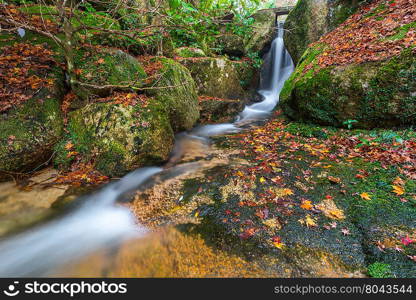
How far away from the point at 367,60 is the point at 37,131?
25.5 ft

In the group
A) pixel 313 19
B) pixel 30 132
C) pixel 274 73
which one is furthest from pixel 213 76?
pixel 30 132

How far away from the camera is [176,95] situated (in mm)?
6301

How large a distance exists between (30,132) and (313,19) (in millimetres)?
11751

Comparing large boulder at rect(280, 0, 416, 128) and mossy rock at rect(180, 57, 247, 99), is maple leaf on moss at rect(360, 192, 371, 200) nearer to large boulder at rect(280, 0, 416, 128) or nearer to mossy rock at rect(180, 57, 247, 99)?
large boulder at rect(280, 0, 416, 128)

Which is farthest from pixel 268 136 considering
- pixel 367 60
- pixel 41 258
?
pixel 41 258

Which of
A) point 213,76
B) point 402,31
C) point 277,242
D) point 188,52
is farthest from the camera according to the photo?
point 188,52

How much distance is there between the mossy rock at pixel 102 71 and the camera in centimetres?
462

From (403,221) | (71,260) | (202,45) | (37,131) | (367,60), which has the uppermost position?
(202,45)

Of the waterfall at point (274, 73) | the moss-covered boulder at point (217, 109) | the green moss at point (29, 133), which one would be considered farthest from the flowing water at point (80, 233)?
the waterfall at point (274, 73)

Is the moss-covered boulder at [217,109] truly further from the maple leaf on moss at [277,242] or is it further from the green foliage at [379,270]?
the green foliage at [379,270]

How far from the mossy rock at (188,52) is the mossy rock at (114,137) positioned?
19.1 ft

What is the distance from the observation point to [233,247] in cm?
238

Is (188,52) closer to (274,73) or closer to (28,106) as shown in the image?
(274,73)

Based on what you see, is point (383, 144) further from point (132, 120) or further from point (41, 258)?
point (41, 258)
